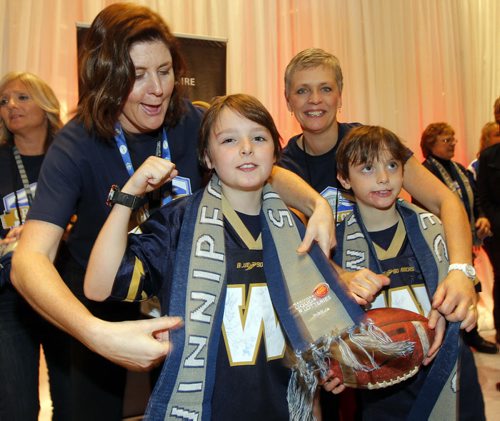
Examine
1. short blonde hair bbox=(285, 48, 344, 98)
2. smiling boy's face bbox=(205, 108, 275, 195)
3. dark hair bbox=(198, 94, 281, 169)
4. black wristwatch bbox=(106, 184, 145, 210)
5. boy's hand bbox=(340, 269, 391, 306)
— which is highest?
short blonde hair bbox=(285, 48, 344, 98)

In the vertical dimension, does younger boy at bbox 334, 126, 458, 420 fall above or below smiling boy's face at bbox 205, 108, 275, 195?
below

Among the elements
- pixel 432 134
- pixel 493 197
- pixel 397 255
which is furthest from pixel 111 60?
pixel 432 134

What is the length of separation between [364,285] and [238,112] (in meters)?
0.70

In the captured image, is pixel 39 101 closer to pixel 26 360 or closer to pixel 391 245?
pixel 26 360

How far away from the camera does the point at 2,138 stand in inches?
110

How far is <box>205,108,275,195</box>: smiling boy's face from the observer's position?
1721 millimetres

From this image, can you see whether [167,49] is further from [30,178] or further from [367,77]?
[367,77]

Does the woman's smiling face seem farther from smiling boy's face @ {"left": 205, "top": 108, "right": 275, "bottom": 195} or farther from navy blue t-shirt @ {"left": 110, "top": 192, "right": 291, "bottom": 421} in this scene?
navy blue t-shirt @ {"left": 110, "top": 192, "right": 291, "bottom": 421}

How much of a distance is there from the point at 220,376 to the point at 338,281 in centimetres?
48

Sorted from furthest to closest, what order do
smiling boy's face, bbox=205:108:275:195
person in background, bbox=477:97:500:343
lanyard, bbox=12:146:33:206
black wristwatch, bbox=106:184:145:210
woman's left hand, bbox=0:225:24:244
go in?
person in background, bbox=477:97:500:343
lanyard, bbox=12:146:33:206
woman's left hand, bbox=0:225:24:244
smiling boy's face, bbox=205:108:275:195
black wristwatch, bbox=106:184:145:210

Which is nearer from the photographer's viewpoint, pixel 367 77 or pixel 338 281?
pixel 338 281

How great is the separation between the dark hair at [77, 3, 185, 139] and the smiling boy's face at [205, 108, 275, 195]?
33cm

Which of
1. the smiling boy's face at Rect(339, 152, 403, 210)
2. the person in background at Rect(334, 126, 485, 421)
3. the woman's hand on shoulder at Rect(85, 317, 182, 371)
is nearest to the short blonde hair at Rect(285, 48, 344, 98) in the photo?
the person in background at Rect(334, 126, 485, 421)

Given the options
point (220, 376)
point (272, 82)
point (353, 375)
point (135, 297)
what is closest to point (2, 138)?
point (135, 297)
